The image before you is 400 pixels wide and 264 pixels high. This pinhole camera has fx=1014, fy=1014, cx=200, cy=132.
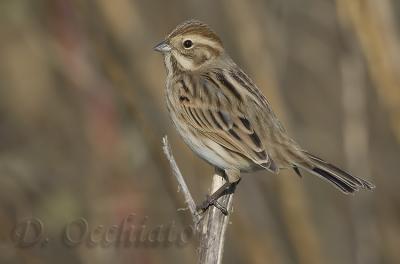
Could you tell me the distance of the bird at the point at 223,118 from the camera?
5.40m

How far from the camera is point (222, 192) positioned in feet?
17.3

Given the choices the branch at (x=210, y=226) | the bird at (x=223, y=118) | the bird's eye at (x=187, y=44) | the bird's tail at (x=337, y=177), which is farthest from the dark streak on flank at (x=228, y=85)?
the branch at (x=210, y=226)

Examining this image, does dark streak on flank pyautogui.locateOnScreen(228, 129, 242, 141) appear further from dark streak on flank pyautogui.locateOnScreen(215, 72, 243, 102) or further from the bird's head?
the bird's head

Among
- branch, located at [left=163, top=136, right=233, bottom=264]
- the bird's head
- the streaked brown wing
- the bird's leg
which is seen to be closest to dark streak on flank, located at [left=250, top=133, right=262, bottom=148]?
the streaked brown wing

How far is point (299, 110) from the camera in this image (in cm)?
855

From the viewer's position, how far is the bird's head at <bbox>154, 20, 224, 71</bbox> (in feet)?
19.3

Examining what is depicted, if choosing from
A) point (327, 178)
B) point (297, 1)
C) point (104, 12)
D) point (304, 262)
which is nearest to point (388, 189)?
point (304, 262)

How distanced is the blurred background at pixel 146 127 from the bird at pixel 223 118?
552 mm

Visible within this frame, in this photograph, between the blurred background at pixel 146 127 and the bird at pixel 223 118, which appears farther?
the blurred background at pixel 146 127

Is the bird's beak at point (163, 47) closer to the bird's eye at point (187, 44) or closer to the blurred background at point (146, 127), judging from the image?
the bird's eye at point (187, 44)

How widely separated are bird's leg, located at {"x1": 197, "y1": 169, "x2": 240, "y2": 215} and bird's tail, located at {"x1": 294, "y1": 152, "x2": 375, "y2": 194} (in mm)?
399

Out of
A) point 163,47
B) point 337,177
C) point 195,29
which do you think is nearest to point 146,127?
point 163,47

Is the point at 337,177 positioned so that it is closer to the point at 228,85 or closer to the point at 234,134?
the point at 234,134

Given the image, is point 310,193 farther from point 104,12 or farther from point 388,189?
point 104,12
